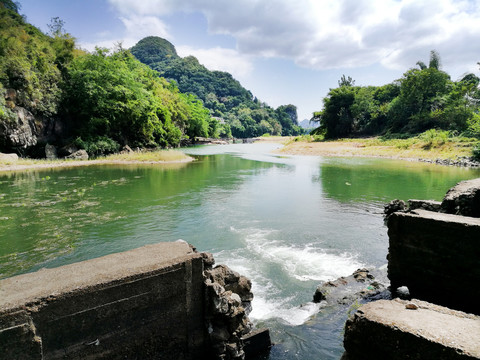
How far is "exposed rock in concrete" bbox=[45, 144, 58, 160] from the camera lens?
120ft

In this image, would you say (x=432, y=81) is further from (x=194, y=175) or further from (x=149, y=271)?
(x=149, y=271)

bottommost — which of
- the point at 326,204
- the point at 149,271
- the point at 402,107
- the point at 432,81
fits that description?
the point at 326,204

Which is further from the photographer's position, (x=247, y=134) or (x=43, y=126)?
(x=247, y=134)

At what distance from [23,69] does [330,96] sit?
71287 mm

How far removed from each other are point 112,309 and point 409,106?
7733 cm

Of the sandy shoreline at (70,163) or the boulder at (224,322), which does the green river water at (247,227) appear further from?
the sandy shoreline at (70,163)

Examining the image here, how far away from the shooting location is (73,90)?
134ft

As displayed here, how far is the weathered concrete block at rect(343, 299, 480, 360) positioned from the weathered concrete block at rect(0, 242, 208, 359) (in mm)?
2563

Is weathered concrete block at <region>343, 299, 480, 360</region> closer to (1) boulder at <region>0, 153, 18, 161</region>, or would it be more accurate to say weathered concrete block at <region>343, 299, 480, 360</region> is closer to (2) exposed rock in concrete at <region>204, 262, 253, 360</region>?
(2) exposed rock in concrete at <region>204, 262, 253, 360</region>

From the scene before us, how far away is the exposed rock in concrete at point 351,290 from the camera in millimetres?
7621

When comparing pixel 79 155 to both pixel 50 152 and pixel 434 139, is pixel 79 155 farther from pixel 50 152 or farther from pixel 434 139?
pixel 434 139

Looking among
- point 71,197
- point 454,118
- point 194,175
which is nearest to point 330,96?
point 454,118

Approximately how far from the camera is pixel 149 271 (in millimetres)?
4508

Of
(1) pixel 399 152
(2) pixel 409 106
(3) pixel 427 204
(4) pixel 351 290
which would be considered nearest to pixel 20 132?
(4) pixel 351 290
